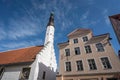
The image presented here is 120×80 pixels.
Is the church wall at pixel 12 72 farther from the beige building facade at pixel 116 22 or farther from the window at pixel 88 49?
the beige building facade at pixel 116 22

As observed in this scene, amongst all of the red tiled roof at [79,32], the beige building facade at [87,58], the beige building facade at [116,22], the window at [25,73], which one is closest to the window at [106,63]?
the beige building facade at [87,58]

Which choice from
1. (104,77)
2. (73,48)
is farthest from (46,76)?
(104,77)

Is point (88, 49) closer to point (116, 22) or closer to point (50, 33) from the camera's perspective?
point (116, 22)

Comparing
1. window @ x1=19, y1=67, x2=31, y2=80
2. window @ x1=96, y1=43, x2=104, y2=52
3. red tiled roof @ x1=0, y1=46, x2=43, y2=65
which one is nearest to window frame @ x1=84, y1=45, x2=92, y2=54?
window @ x1=96, y1=43, x2=104, y2=52

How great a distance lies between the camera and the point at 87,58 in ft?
56.6

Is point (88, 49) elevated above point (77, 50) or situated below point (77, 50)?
below

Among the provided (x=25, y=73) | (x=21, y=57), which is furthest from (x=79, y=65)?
(x=21, y=57)

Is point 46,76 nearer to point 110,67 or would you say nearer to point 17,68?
point 17,68

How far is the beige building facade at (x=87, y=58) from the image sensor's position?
15039 mm

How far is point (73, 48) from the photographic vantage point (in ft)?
64.0

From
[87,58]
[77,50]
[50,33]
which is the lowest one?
[87,58]

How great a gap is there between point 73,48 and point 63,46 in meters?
2.27

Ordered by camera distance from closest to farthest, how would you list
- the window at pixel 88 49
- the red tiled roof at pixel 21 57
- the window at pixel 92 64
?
the window at pixel 92 64, the window at pixel 88 49, the red tiled roof at pixel 21 57

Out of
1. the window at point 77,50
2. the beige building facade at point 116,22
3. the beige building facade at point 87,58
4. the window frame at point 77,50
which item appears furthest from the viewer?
the window at point 77,50
